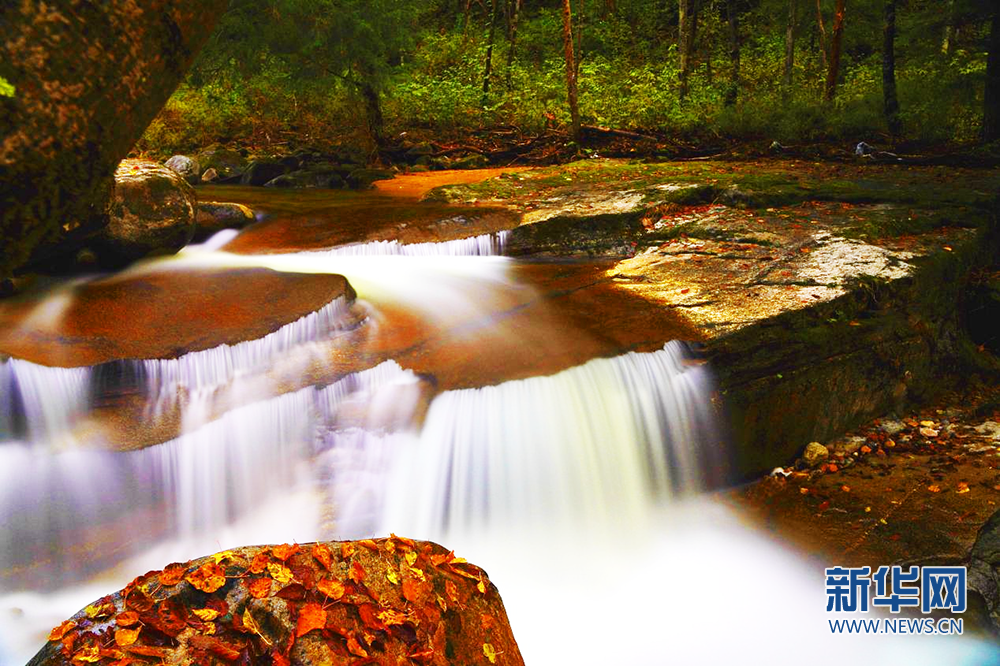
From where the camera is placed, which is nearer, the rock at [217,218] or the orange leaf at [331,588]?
the orange leaf at [331,588]

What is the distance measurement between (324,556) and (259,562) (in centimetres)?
23

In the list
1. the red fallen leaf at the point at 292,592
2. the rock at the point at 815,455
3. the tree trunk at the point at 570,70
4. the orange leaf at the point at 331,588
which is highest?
the tree trunk at the point at 570,70

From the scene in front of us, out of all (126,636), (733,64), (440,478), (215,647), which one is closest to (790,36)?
(733,64)

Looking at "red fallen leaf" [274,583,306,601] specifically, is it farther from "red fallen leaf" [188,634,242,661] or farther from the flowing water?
the flowing water

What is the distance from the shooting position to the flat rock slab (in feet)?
17.7

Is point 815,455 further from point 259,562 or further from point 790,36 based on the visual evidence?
point 790,36

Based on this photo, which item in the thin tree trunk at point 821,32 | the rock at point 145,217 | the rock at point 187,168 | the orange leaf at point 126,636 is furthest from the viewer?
the thin tree trunk at point 821,32

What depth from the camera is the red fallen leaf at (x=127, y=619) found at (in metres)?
2.35

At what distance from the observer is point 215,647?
2.31 metres

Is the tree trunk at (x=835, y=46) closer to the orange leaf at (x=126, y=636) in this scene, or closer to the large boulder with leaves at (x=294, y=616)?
the large boulder with leaves at (x=294, y=616)

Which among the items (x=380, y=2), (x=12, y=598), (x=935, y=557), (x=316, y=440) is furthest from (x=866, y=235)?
(x=380, y=2)

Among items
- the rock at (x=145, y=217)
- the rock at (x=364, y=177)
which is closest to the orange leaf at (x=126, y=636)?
the rock at (x=145, y=217)

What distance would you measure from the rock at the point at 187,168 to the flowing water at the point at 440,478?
845cm

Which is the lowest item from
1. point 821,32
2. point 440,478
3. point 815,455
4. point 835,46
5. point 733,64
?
point 815,455
